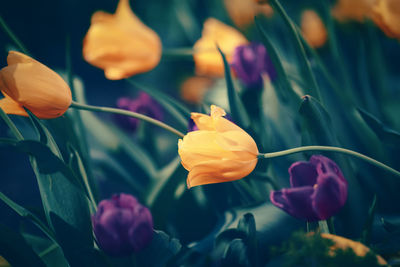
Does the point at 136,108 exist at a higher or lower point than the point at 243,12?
lower

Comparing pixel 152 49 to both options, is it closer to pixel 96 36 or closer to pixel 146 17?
pixel 96 36

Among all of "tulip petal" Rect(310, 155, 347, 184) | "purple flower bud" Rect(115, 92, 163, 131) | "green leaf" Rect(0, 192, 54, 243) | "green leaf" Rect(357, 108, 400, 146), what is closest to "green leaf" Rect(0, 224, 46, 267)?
"green leaf" Rect(0, 192, 54, 243)

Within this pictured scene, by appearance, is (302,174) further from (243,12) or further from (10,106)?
(243,12)

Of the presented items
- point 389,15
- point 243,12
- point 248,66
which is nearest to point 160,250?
point 248,66

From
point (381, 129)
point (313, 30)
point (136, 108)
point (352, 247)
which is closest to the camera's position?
point (352, 247)

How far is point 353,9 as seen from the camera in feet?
2.12

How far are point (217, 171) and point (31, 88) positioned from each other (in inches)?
8.8

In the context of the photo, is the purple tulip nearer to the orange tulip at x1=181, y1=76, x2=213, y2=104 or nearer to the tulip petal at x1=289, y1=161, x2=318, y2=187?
the tulip petal at x1=289, y1=161, x2=318, y2=187

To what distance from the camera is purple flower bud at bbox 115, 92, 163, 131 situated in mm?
582

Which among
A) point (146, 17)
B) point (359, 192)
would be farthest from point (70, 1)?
point (359, 192)

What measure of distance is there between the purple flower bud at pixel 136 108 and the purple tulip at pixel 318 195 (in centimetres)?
27

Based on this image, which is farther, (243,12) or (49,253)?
(243,12)

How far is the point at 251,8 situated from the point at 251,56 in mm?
249

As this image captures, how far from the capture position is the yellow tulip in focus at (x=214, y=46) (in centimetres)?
65
